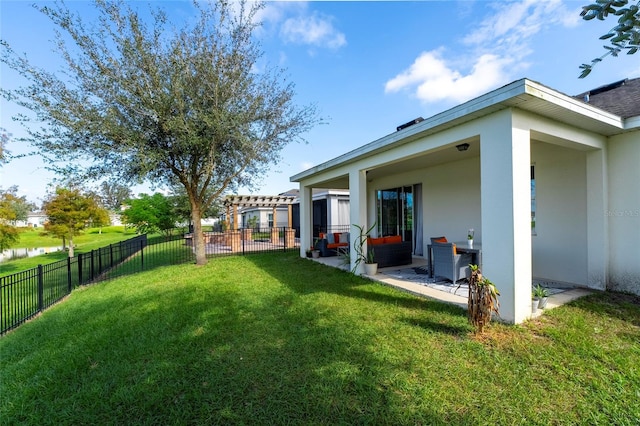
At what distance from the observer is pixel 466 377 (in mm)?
2699

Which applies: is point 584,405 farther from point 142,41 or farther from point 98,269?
point 98,269

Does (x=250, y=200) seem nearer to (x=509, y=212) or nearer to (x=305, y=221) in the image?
(x=305, y=221)

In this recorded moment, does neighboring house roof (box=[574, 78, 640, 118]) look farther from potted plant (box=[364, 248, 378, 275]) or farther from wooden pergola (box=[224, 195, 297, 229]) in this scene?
wooden pergola (box=[224, 195, 297, 229])

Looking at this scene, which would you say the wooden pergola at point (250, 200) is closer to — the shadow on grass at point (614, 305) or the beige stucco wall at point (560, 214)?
the beige stucco wall at point (560, 214)

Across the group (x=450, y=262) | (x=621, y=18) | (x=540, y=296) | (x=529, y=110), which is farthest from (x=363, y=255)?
(x=621, y=18)

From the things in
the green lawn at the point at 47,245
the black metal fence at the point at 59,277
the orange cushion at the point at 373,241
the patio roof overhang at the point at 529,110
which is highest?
the patio roof overhang at the point at 529,110

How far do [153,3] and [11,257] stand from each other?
2238 cm

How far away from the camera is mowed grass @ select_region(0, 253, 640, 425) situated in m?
2.31

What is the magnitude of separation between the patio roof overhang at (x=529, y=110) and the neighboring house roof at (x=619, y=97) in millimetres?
679

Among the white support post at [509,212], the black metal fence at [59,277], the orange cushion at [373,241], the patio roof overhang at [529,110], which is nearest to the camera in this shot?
the patio roof overhang at [529,110]

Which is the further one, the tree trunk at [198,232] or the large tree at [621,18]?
the tree trunk at [198,232]

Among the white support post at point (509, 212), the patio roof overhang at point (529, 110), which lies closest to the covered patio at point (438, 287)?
the white support post at point (509, 212)

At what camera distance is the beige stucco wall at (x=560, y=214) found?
542cm

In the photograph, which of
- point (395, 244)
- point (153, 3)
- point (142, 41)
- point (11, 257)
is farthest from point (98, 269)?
point (11, 257)
